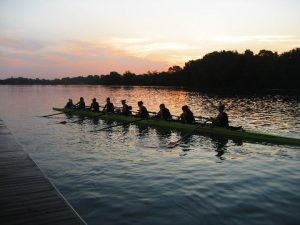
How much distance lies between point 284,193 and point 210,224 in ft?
12.4

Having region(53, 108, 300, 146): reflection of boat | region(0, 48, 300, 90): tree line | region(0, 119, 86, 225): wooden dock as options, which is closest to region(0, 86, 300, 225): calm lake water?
region(53, 108, 300, 146): reflection of boat

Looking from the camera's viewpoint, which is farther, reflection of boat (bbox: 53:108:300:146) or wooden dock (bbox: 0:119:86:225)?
reflection of boat (bbox: 53:108:300:146)

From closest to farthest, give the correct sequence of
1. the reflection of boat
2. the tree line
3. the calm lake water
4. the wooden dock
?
the wooden dock → the calm lake water → the reflection of boat → the tree line

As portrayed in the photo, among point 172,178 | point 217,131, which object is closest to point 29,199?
point 172,178

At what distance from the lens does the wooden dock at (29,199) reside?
25.8ft

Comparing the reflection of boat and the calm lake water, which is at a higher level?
the reflection of boat

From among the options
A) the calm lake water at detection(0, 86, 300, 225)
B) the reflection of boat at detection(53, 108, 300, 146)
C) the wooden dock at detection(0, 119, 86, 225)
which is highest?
the wooden dock at detection(0, 119, 86, 225)

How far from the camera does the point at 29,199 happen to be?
909 centimetres

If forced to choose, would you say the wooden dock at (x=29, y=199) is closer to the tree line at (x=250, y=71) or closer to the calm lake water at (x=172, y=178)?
the calm lake water at (x=172, y=178)

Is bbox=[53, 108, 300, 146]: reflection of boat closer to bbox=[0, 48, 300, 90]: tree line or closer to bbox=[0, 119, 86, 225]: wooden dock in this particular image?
bbox=[0, 119, 86, 225]: wooden dock

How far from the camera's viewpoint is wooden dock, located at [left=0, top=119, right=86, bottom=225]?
7875 mm

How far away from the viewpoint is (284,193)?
1184 centimetres

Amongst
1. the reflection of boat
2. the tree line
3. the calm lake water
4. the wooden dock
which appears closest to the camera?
the wooden dock

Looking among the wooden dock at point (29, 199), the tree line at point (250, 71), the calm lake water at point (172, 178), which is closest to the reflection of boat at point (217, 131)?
the calm lake water at point (172, 178)
